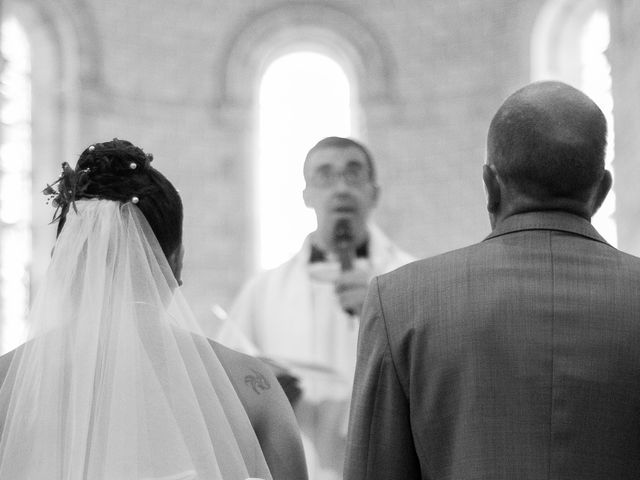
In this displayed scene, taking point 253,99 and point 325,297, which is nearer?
point 325,297

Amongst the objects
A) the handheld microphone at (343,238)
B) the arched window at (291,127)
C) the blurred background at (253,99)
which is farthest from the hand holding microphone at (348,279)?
the arched window at (291,127)

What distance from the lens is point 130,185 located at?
363cm

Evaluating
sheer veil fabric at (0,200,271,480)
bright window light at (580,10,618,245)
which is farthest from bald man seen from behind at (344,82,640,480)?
bright window light at (580,10,618,245)

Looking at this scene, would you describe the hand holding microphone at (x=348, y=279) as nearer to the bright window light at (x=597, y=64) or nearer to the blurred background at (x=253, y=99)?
the blurred background at (x=253, y=99)

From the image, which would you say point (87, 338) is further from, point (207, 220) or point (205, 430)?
point (207, 220)

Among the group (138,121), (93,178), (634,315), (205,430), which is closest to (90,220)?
(93,178)

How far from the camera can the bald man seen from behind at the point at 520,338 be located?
2631 millimetres

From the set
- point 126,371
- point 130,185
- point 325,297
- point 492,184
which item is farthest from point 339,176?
point 492,184

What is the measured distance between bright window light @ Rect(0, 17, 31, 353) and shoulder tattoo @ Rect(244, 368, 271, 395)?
27.7 ft

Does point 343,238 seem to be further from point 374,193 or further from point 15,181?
point 15,181

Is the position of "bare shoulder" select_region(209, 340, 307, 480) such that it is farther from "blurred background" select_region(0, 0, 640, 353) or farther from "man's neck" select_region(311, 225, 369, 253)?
"blurred background" select_region(0, 0, 640, 353)

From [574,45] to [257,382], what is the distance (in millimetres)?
8992

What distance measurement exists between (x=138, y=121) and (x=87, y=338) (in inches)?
341

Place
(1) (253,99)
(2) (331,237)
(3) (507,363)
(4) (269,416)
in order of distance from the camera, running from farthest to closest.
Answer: (1) (253,99) < (2) (331,237) < (4) (269,416) < (3) (507,363)
